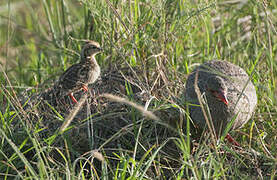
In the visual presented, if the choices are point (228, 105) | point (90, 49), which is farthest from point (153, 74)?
point (228, 105)

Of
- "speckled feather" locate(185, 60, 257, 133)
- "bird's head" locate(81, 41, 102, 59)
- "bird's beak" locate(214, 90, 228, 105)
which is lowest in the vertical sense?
"speckled feather" locate(185, 60, 257, 133)

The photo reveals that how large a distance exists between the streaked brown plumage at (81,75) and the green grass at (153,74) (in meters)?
0.25

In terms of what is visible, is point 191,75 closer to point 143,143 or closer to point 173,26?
point 173,26

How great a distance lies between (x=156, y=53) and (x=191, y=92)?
2.10 feet

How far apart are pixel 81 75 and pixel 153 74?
2.96 feet

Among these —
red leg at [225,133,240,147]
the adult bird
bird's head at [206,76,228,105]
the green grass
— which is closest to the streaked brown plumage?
the green grass

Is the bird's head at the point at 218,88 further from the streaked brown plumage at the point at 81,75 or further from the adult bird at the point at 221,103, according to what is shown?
the streaked brown plumage at the point at 81,75

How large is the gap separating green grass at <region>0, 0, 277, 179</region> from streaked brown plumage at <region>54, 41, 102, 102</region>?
0.25m

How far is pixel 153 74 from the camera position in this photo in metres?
5.07

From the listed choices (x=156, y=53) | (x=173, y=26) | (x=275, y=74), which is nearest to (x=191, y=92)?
(x=156, y=53)

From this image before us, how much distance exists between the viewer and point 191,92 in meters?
4.75

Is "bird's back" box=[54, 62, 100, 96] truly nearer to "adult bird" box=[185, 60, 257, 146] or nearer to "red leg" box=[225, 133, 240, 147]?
"adult bird" box=[185, 60, 257, 146]

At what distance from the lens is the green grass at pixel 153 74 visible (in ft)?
12.3

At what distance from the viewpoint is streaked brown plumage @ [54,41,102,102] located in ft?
17.0
